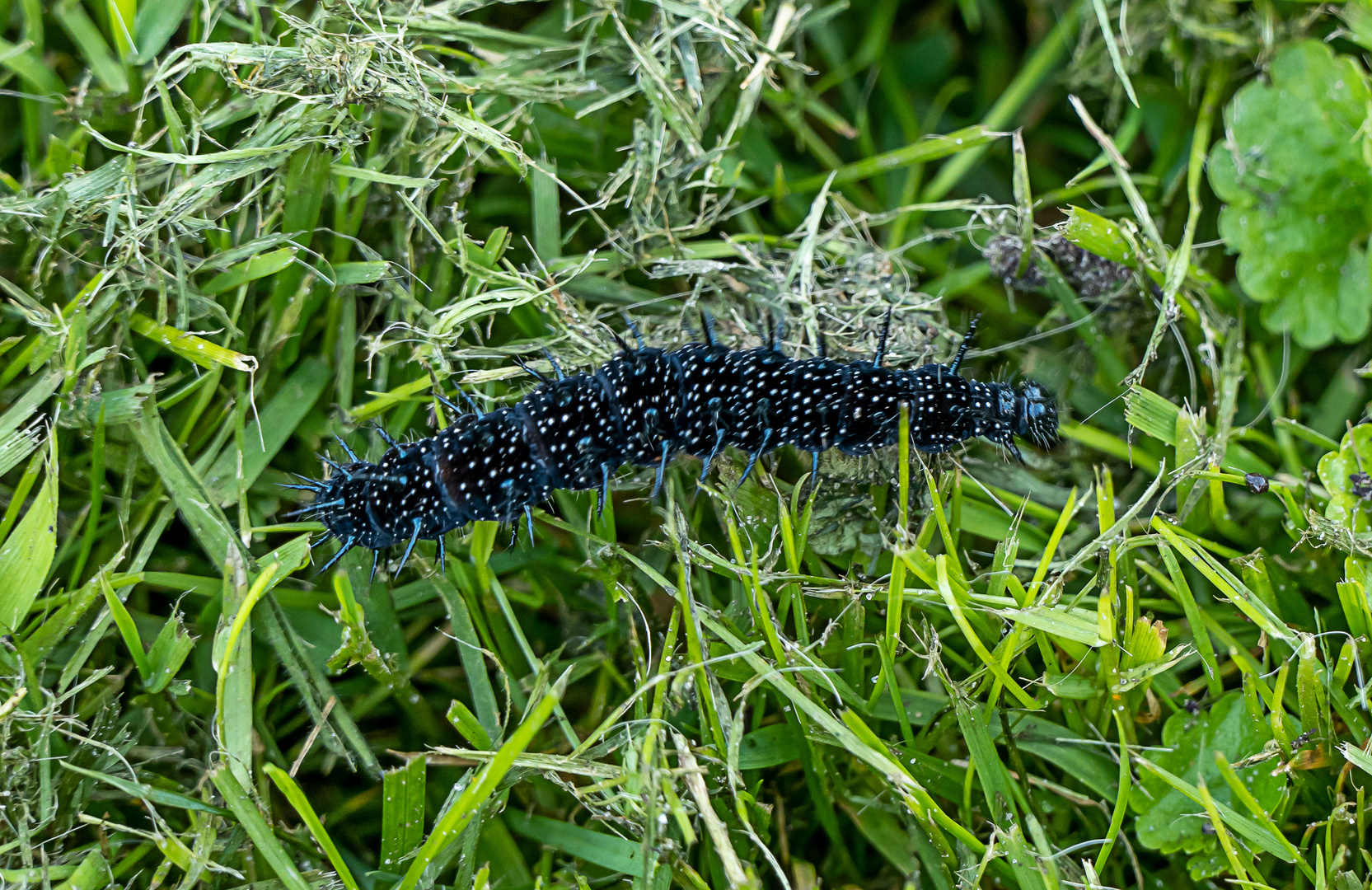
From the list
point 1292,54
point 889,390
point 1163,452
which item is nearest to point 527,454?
point 889,390

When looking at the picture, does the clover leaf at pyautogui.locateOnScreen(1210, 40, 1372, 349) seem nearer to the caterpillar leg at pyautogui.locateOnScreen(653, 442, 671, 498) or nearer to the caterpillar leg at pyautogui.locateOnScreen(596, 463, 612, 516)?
the caterpillar leg at pyautogui.locateOnScreen(653, 442, 671, 498)

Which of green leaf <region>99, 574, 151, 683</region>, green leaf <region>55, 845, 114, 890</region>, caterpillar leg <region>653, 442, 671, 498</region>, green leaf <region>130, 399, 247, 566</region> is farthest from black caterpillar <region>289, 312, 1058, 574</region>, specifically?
green leaf <region>55, 845, 114, 890</region>

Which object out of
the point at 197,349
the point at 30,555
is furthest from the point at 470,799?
the point at 197,349

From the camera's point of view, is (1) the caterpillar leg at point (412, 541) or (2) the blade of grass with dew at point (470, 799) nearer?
(2) the blade of grass with dew at point (470, 799)

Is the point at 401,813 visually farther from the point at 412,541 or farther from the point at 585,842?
the point at 412,541

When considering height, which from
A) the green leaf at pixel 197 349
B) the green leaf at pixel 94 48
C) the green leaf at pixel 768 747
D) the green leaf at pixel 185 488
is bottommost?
the green leaf at pixel 768 747

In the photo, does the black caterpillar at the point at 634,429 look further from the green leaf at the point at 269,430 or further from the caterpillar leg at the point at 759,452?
the green leaf at the point at 269,430

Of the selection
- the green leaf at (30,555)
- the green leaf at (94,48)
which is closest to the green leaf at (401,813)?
the green leaf at (30,555)
